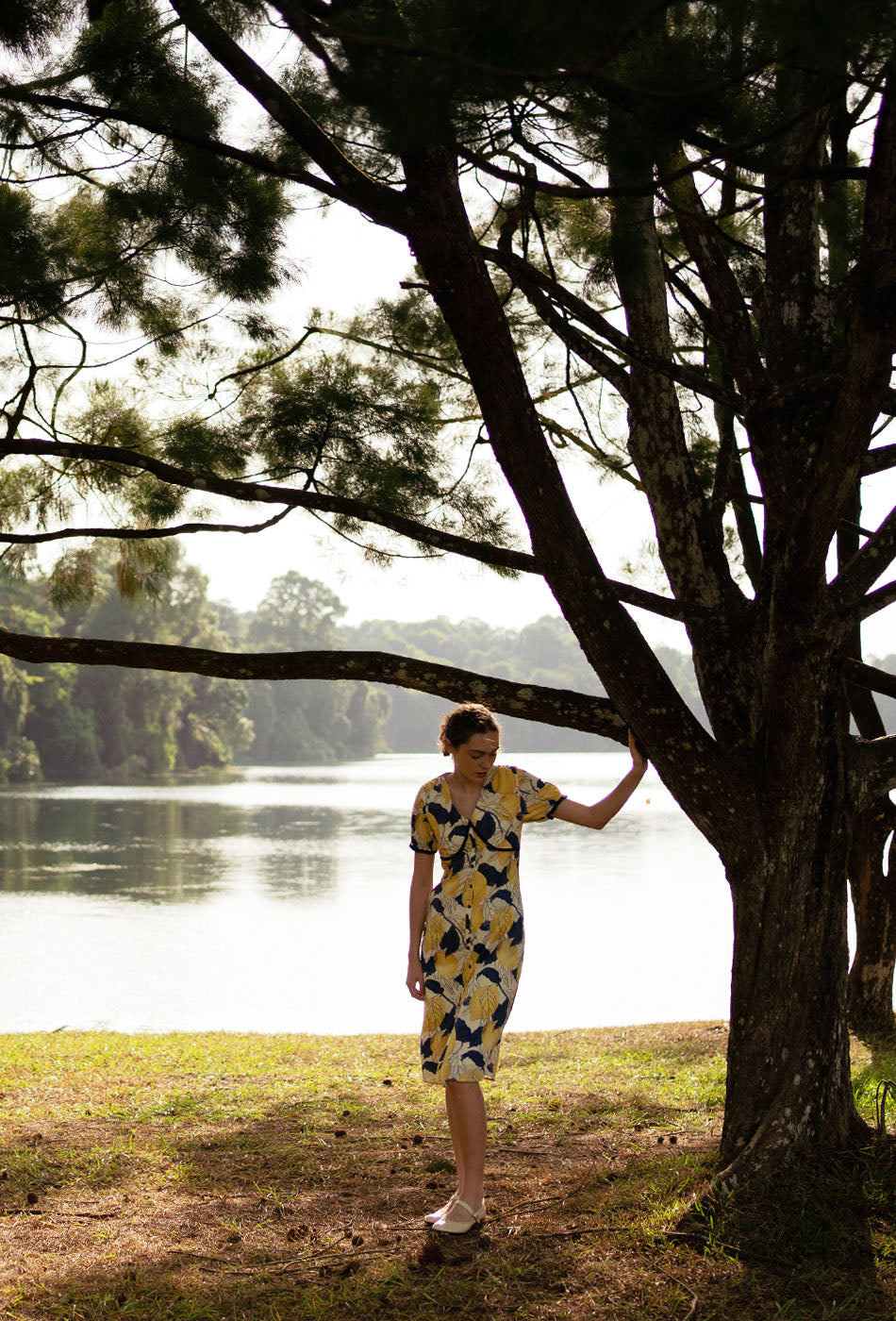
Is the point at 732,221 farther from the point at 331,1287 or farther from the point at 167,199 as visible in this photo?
the point at 331,1287

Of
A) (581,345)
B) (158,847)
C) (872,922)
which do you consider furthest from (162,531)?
(158,847)

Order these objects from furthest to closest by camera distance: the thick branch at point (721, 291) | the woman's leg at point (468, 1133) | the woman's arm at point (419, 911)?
the thick branch at point (721, 291)
the woman's arm at point (419, 911)
the woman's leg at point (468, 1133)

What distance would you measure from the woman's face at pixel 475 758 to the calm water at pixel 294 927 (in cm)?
78

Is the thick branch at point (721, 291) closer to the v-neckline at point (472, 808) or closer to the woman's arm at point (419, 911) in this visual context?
the v-neckline at point (472, 808)

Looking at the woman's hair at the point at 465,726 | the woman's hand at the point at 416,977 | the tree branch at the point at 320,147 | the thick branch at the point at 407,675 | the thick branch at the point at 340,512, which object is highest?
the tree branch at the point at 320,147

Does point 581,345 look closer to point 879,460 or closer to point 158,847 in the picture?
point 879,460

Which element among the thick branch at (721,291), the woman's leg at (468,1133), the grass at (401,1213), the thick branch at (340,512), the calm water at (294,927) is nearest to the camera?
the grass at (401,1213)

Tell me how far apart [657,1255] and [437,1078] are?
589 millimetres

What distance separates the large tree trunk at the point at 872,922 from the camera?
5656 mm

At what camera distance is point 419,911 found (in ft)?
9.27

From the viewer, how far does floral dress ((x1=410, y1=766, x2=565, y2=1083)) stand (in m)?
2.72

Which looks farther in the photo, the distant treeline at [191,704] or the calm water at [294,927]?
the distant treeline at [191,704]

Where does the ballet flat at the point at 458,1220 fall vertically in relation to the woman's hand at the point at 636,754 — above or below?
below

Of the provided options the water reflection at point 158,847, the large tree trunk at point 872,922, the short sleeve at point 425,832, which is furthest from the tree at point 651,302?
the water reflection at point 158,847
